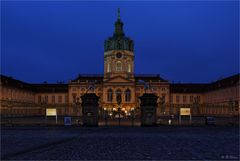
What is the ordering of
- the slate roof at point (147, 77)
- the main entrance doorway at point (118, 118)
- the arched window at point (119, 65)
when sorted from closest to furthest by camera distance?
the main entrance doorway at point (118, 118)
the arched window at point (119, 65)
the slate roof at point (147, 77)

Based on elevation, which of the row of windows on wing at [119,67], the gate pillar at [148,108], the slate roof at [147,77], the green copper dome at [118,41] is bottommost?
the gate pillar at [148,108]

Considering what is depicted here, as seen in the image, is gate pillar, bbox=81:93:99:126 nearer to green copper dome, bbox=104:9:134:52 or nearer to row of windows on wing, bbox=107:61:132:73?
row of windows on wing, bbox=107:61:132:73

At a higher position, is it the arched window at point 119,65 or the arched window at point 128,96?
the arched window at point 119,65

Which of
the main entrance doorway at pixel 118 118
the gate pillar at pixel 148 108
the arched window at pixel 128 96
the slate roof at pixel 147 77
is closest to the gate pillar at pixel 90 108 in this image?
the gate pillar at pixel 148 108

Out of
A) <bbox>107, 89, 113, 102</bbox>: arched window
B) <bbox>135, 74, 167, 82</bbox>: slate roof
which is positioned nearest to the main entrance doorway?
<bbox>107, 89, 113, 102</bbox>: arched window

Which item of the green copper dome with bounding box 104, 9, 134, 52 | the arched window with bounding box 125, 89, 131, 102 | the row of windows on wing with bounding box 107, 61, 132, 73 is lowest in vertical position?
the arched window with bounding box 125, 89, 131, 102

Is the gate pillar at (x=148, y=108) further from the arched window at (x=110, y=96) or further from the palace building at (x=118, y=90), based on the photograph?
the arched window at (x=110, y=96)

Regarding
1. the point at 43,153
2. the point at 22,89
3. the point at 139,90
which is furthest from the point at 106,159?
the point at 139,90

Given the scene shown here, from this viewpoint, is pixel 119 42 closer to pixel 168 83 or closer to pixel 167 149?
pixel 168 83

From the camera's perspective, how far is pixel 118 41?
388ft

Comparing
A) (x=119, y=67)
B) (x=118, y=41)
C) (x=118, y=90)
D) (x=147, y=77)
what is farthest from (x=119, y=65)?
(x=147, y=77)

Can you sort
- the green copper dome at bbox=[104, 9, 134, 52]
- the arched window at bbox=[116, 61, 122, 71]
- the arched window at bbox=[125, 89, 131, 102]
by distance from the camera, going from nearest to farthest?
the arched window at bbox=[125, 89, 131, 102], the arched window at bbox=[116, 61, 122, 71], the green copper dome at bbox=[104, 9, 134, 52]

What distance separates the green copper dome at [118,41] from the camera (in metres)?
118

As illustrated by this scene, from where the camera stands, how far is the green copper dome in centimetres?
11819
